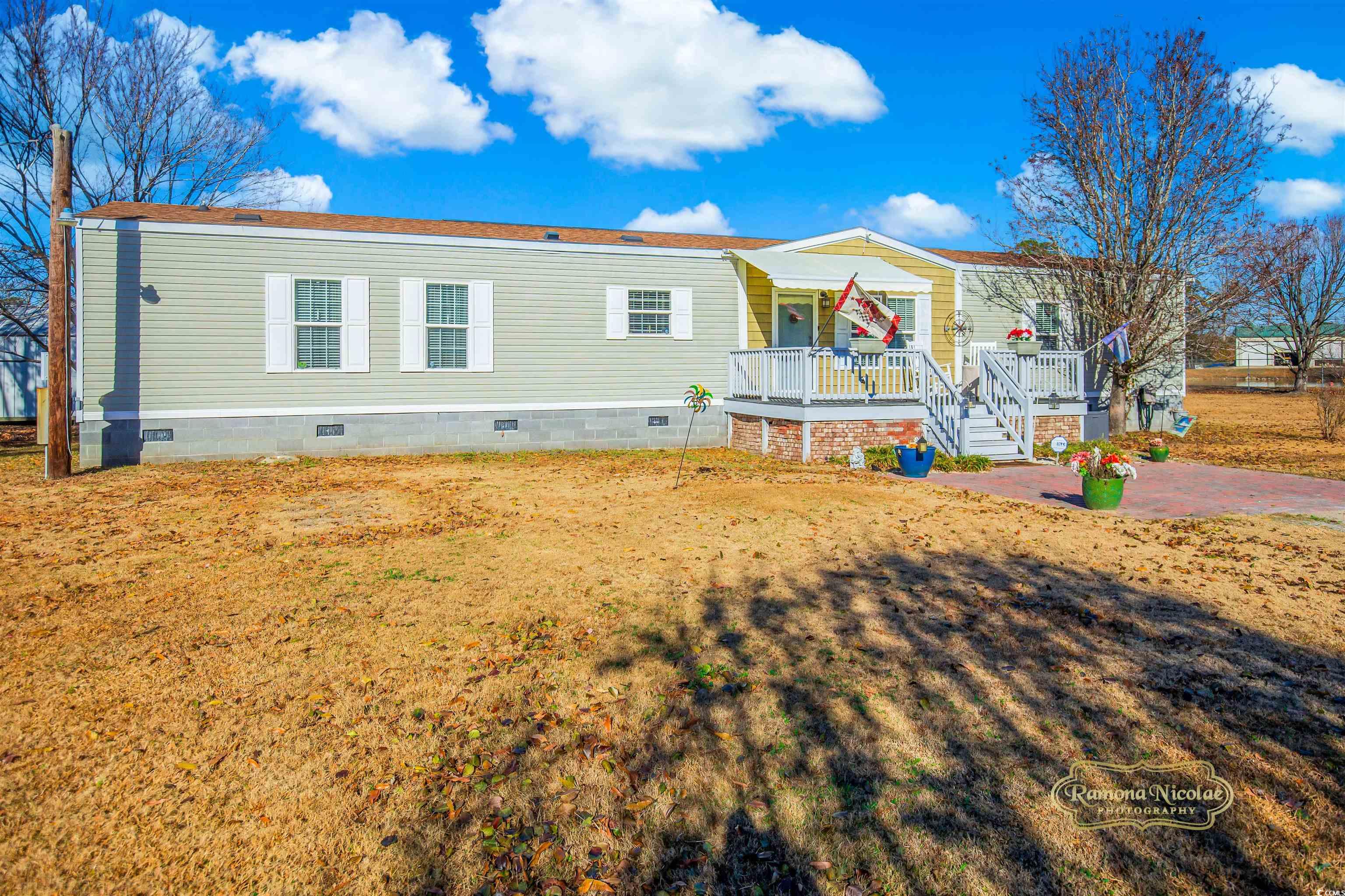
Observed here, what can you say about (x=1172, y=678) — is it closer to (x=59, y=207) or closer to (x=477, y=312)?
(x=477, y=312)

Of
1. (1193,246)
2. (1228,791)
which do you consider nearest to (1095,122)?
(1193,246)

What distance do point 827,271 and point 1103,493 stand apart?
24.9ft

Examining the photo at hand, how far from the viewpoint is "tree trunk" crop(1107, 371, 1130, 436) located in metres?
18.5

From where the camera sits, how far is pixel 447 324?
14.2 m

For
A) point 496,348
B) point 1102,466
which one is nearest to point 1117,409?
point 1102,466

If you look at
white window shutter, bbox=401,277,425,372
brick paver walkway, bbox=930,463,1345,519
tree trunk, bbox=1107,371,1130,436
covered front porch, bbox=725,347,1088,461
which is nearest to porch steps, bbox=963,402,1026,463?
covered front porch, bbox=725,347,1088,461

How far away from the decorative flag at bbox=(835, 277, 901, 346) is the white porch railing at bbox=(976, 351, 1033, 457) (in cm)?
163

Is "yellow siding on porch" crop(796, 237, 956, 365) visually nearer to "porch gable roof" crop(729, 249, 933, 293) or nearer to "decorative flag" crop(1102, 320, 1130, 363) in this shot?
"porch gable roof" crop(729, 249, 933, 293)

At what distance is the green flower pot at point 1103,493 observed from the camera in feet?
28.8

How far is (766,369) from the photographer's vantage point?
14328 mm

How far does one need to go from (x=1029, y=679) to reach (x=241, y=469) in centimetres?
1127

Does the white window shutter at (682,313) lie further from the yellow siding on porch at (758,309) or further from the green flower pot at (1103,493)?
the green flower pot at (1103,493)

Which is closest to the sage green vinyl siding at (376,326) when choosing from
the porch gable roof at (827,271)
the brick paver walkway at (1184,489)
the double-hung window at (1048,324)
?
the porch gable roof at (827,271)

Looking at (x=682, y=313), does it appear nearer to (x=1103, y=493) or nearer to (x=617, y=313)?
(x=617, y=313)
